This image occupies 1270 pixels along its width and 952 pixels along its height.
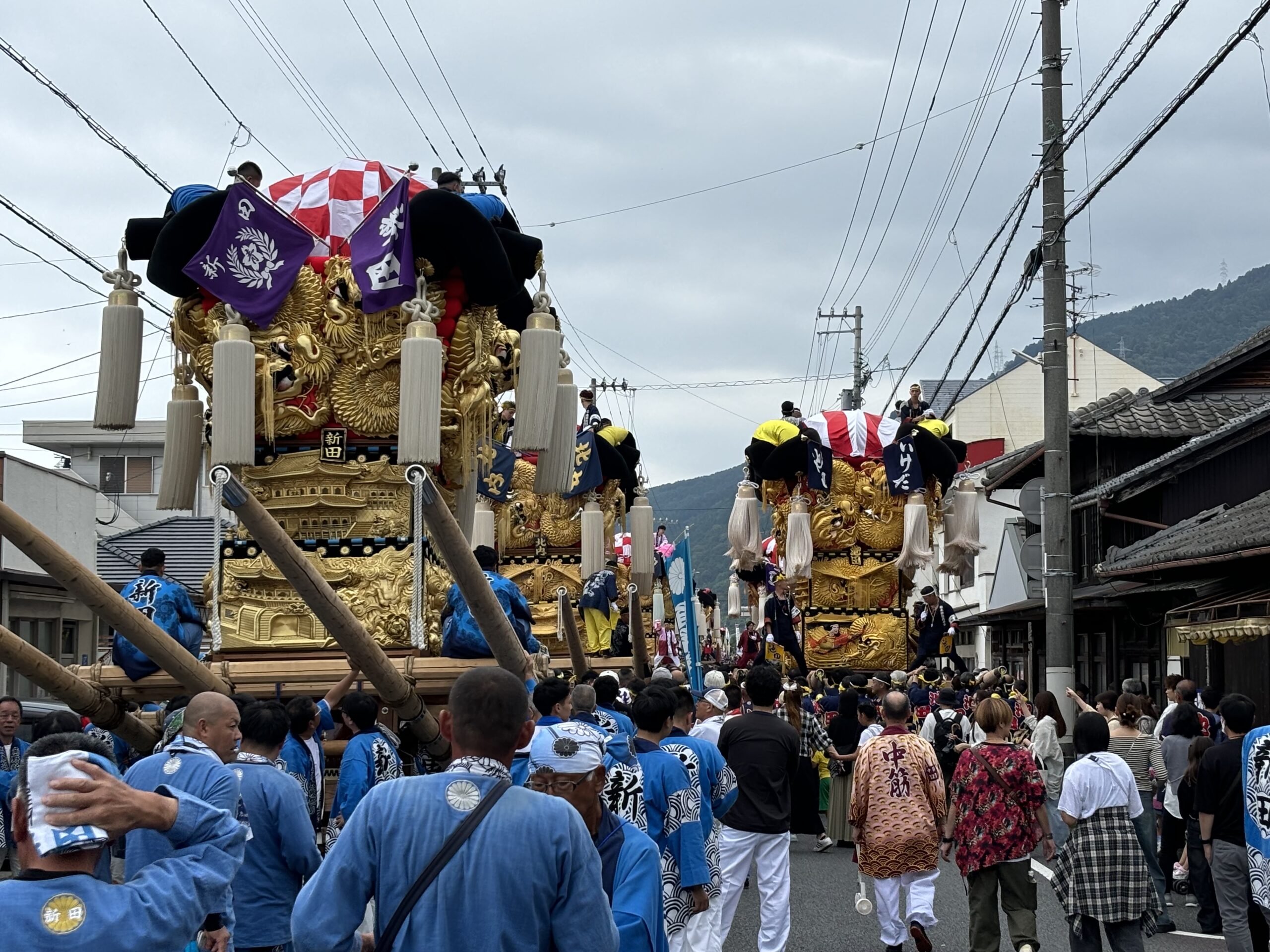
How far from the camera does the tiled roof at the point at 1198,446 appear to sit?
20.4 metres

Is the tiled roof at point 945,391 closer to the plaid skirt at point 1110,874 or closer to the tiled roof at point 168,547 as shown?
the tiled roof at point 168,547

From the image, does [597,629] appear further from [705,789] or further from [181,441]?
[705,789]

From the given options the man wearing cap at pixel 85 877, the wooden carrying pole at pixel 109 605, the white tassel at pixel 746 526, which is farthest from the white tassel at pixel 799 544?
the man wearing cap at pixel 85 877

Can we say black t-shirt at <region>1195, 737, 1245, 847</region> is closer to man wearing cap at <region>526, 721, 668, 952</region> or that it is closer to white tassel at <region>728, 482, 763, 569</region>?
man wearing cap at <region>526, 721, 668, 952</region>

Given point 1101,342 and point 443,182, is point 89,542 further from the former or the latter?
point 1101,342

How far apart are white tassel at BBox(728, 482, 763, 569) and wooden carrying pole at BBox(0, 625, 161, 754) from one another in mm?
11248

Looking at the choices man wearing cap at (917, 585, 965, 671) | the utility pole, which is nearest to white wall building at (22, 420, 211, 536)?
man wearing cap at (917, 585, 965, 671)

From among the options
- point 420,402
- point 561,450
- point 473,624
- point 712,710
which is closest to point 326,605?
point 473,624

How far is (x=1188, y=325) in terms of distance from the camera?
131 metres

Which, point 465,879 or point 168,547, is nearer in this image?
point 465,879

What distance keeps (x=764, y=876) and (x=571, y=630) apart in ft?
6.61

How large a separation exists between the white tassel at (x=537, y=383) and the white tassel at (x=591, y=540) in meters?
7.13

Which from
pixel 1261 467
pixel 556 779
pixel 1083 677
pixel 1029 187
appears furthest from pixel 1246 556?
pixel 1083 677

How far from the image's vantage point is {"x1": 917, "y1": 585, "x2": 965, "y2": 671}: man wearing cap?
1833 centimetres
